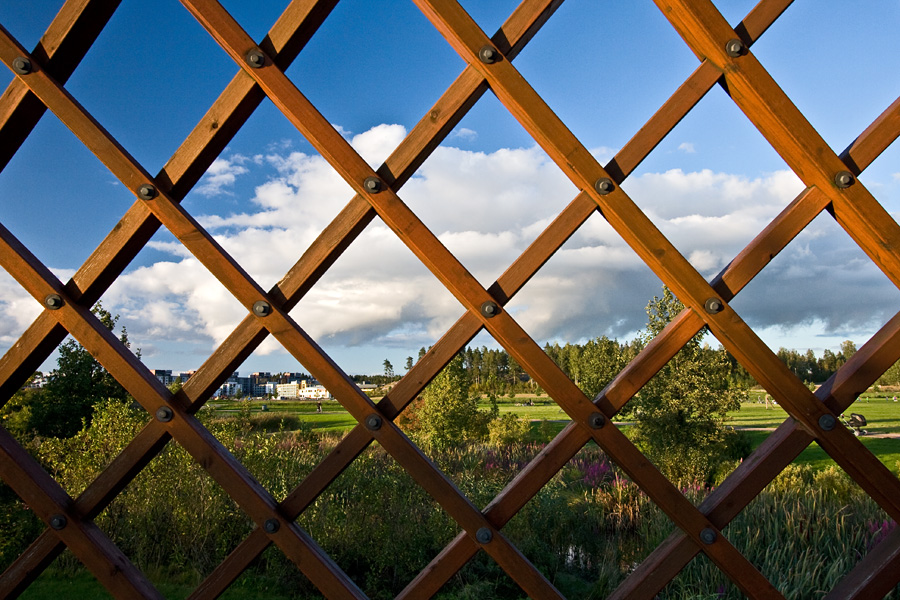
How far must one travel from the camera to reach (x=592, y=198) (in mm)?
1710

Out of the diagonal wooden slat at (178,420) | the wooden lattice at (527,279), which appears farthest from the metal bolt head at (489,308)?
the diagonal wooden slat at (178,420)

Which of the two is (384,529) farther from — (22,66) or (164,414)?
(22,66)

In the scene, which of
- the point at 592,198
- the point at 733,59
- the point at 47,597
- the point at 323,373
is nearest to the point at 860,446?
the point at 592,198

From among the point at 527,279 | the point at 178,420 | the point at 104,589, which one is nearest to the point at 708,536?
the point at 527,279

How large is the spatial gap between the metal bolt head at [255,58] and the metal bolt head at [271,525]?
1441 mm

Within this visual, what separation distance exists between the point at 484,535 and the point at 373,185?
3.67 ft

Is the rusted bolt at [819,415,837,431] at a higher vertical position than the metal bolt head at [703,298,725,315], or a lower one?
lower

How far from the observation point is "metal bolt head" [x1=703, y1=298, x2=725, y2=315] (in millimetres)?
1677

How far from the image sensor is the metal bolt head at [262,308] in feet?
5.78

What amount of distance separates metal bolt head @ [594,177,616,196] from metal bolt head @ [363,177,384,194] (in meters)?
0.65

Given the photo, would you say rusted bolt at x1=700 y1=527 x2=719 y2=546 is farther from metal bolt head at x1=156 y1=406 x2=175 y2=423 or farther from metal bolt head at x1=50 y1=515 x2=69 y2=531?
metal bolt head at x1=50 y1=515 x2=69 y2=531

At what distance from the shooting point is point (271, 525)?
1793mm

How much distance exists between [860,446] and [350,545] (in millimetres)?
4512

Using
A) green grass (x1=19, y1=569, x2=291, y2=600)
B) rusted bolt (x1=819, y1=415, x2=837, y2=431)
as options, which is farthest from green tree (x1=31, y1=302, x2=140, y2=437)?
rusted bolt (x1=819, y1=415, x2=837, y2=431)
